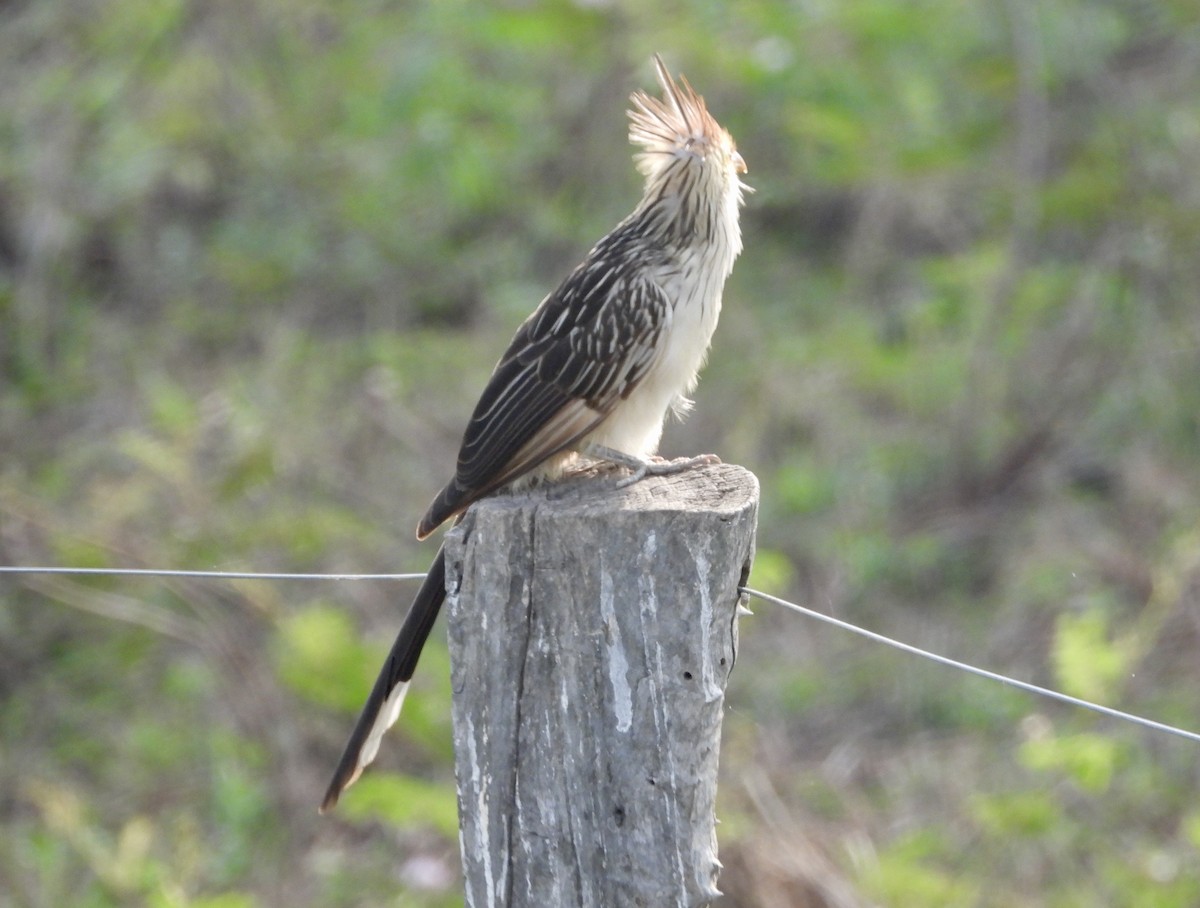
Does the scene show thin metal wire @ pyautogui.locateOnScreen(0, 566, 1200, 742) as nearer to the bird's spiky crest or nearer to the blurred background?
the bird's spiky crest

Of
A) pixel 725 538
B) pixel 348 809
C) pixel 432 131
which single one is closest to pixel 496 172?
pixel 432 131

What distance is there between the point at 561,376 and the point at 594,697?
4.28 ft

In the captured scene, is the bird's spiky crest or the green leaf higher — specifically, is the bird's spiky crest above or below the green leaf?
above

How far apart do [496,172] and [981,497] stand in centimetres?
353

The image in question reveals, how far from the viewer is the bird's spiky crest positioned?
166 inches

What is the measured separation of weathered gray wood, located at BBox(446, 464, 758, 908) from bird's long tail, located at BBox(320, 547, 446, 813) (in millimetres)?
613

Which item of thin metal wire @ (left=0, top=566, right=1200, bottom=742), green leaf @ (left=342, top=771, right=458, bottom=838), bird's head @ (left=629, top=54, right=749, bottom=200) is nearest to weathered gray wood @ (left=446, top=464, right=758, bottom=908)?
thin metal wire @ (left=0, top=566, right=1200, bottom=742)

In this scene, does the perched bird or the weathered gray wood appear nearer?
the weathered gray wood

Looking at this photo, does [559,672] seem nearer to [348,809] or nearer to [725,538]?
[725,538]

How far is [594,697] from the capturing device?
8.83 feet

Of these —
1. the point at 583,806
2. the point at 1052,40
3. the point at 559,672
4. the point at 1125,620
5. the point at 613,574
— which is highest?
the point at 1052,40

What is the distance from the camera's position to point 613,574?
2.70 meters

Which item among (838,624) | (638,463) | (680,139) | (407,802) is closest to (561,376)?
(638,463)

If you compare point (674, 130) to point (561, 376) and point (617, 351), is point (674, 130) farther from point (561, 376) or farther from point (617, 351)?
point (561, 376)
